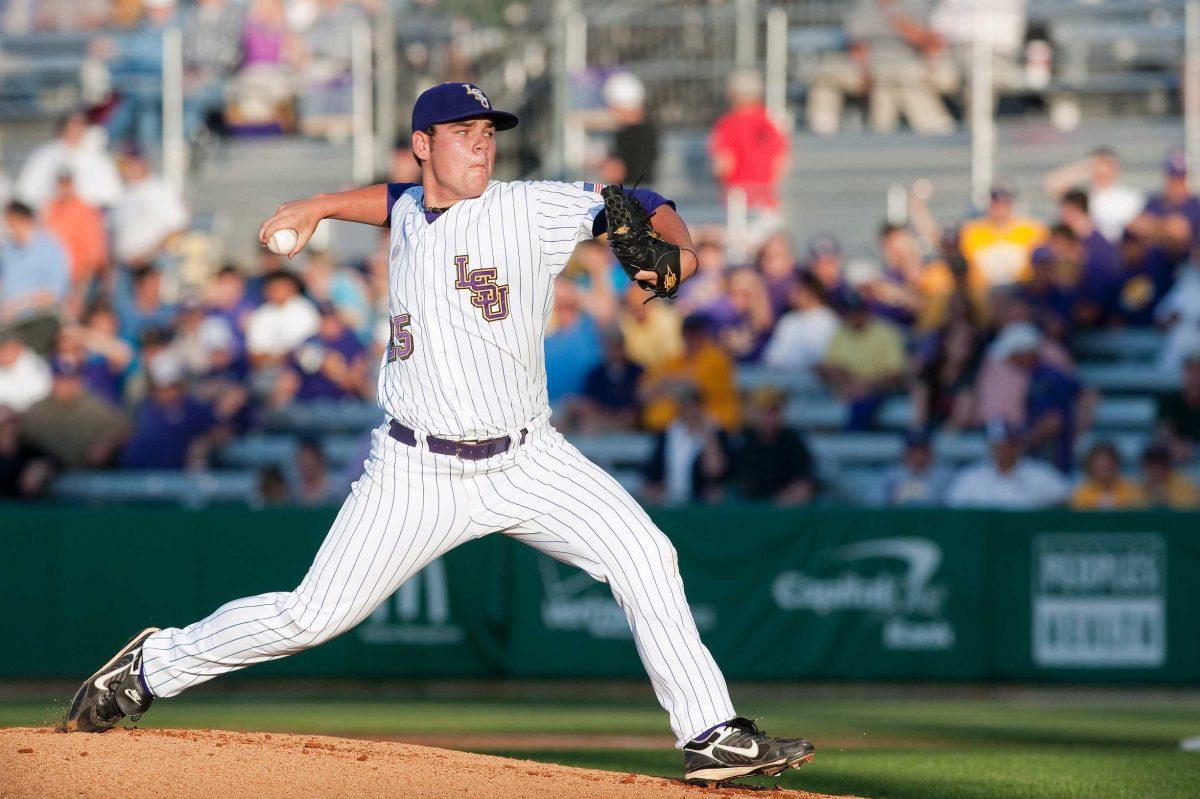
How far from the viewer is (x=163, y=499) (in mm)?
13219

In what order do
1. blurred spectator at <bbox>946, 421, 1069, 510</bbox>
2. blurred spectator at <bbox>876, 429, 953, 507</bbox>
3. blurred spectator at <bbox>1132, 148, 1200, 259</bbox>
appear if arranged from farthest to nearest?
blurred spectator at <bbox>1132, 148, 1200, 259</bbox> → blurred spectator at <bbox>876, 429, 953, 507</bbox> → blurred spectator at <bbox>946, 421, 1069, 510</bbox>

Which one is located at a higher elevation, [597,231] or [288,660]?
[597,231]

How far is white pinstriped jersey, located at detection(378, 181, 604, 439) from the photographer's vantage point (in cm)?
541

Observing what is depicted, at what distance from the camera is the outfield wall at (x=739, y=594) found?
11320 millimetres

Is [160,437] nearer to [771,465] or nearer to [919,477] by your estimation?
[771,465]

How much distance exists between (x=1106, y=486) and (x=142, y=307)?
797cm

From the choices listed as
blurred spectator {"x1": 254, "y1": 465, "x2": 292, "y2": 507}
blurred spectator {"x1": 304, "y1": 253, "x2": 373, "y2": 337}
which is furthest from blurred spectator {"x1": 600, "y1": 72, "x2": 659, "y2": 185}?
blurred spectator {"x1": 254, "y1": 465, "x2": 292, "y2": 507}

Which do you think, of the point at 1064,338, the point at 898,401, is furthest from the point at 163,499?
the point at 1064,338

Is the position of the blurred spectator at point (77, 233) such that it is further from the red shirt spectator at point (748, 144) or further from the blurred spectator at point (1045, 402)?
the blurred spectator at point (1045, 402)

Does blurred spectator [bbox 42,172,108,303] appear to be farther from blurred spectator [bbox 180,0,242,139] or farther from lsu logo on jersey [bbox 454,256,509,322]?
lsu logo on jersey [bbox 454,256,509,322]

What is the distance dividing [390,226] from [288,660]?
6.71 m

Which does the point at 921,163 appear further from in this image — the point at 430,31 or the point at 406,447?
the point at 406,447

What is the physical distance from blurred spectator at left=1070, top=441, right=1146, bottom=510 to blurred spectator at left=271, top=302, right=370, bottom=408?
5.41m

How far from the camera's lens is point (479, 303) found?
17.7ft
